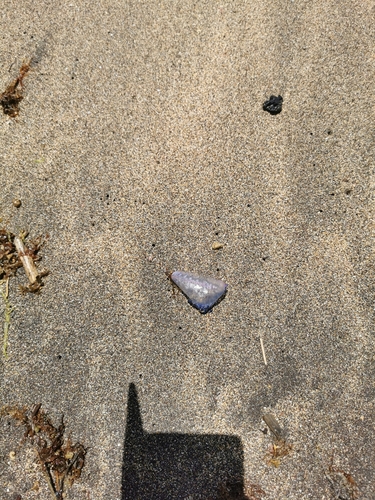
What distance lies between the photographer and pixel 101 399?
215 cm

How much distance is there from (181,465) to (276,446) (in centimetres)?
62

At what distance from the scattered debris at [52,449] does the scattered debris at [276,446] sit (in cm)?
119

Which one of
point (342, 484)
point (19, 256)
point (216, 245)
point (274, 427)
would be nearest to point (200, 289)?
point (216, 245)

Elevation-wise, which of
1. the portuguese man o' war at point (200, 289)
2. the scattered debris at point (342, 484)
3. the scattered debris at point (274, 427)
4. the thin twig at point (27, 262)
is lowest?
the scattered debris at point (342, 484)

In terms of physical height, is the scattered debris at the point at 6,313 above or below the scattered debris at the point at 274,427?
above

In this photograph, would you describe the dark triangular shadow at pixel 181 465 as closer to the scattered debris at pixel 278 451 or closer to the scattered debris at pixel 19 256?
the scattered debris at pixel 278 451

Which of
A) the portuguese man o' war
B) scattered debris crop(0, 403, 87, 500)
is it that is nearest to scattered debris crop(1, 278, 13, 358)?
scattered debris crop(0, 403, 87, 500)

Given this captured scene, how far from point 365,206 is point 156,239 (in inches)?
56.1

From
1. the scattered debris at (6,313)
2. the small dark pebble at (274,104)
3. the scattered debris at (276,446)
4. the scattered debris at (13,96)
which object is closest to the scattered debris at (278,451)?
the scattered debris at (276,446)

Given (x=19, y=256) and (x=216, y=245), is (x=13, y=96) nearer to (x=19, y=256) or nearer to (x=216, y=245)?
(x=19, y=256)

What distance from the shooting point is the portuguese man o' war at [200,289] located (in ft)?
7.13

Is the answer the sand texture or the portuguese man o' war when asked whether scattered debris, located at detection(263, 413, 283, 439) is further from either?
the portuguese man o' war

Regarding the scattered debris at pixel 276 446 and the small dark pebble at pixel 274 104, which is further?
the small dark pebble at pixel 274 104

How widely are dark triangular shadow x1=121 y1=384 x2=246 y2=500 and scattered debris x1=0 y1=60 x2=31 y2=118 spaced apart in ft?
7.07
